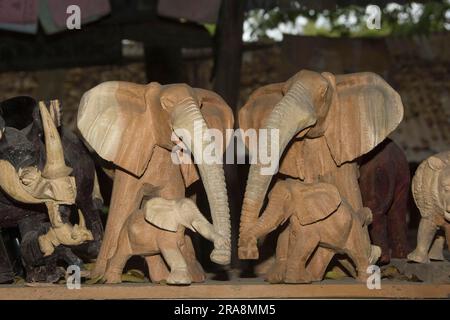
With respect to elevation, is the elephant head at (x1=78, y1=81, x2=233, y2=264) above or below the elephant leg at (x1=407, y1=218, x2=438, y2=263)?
above

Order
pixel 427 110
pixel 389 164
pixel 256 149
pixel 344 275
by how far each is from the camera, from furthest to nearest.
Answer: pixel 427 110 → pixel 389 164 → pixel 344 275 → pixel 256 149

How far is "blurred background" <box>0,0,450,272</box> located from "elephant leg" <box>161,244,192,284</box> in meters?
1.71

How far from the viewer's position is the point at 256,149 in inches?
157

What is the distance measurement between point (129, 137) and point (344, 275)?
0.95m

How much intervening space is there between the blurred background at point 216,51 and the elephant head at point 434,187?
150 cm

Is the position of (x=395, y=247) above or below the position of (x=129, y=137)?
below

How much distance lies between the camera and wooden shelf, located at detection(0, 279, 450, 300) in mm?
4016

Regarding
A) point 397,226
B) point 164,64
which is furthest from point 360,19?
point 397,226

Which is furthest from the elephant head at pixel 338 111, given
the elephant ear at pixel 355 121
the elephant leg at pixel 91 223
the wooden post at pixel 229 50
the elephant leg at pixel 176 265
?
the wooden post at pixel 229 50

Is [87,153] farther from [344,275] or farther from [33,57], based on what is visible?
[33,57]

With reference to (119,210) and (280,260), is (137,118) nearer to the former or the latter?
(119,210)

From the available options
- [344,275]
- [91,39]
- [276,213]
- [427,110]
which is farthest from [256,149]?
[427,110]

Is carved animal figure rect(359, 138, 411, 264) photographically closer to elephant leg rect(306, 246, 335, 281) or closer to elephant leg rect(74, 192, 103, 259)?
elephant leg rect(306, 246, 335, 281)

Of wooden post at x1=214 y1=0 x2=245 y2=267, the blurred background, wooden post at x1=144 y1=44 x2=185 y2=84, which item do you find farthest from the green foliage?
wooden post at x1=214 y1=0 x2=245 y2=267
